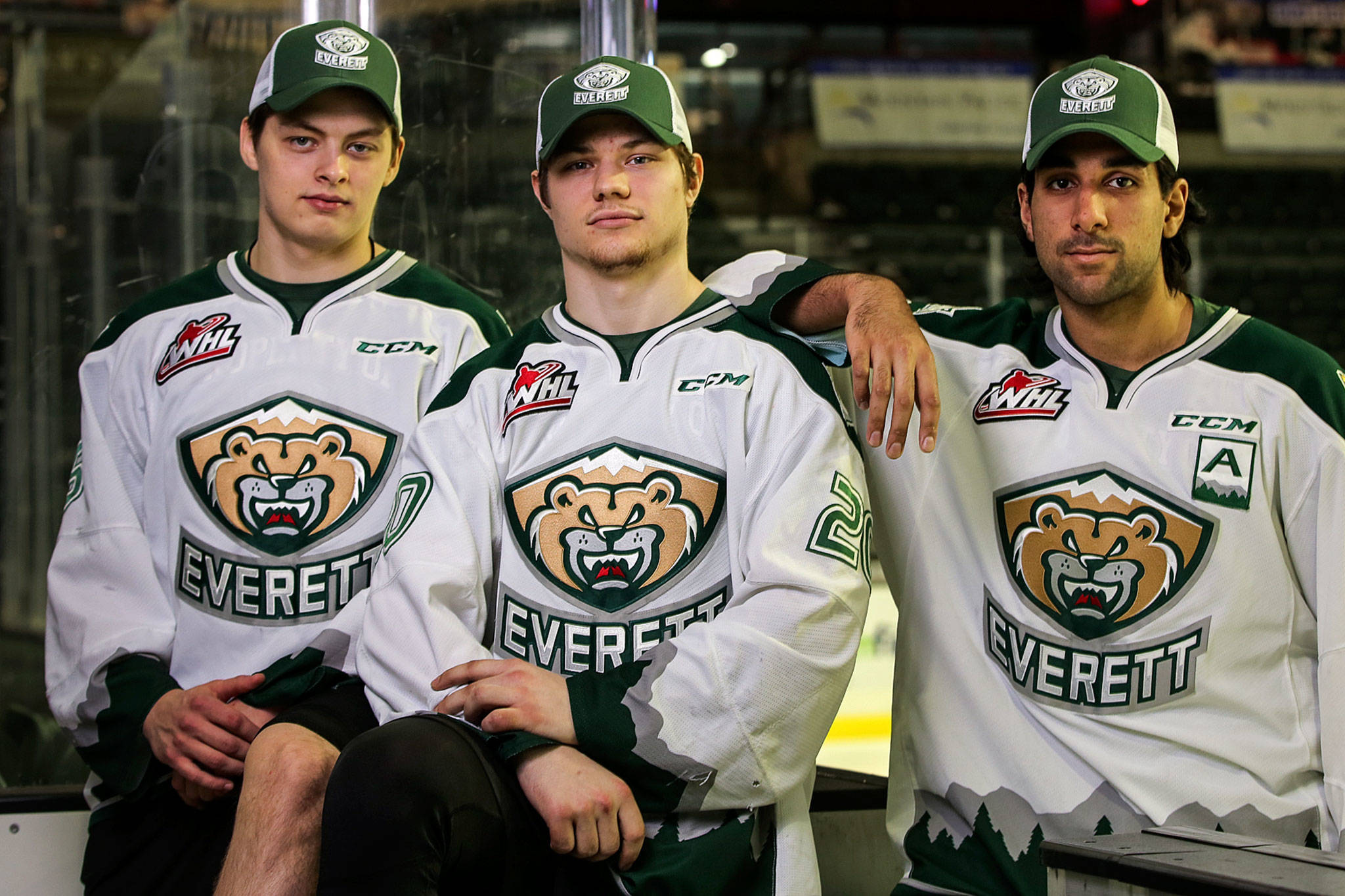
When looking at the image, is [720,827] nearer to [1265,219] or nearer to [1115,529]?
[1115,529]

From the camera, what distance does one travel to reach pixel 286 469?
1913 millimetres

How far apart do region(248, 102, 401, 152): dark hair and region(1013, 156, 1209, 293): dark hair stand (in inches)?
37.2

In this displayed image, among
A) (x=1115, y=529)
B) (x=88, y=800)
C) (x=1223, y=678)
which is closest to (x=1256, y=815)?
(x=1223, y=678)

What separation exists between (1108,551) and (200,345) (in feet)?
4.31

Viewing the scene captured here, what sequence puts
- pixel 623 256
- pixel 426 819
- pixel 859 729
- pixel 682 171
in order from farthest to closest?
pixel 859 729 → pixel 682 171 → pixel 623 256 → pixel 426 819

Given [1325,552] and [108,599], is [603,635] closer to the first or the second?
[108,599]

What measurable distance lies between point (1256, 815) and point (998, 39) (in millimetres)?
9240

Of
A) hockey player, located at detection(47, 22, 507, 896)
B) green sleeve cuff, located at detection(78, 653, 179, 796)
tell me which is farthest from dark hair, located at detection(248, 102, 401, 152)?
green sleeve cuff, located at detection(78, 653, 179, 796)

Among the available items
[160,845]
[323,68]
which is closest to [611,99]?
[323,68]

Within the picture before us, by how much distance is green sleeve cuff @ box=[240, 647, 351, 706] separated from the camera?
1780 millimetres

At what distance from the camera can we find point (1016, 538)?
175 cm

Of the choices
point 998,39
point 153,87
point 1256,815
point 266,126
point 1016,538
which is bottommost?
point 1256,815

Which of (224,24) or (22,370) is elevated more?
(224,24)

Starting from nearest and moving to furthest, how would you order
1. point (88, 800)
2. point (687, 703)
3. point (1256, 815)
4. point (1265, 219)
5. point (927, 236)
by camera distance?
1. point (687, 703)
2. point (1256, 815)
3. point (88, 800)
4. point (927, 236)
5. point (1265, 219)
